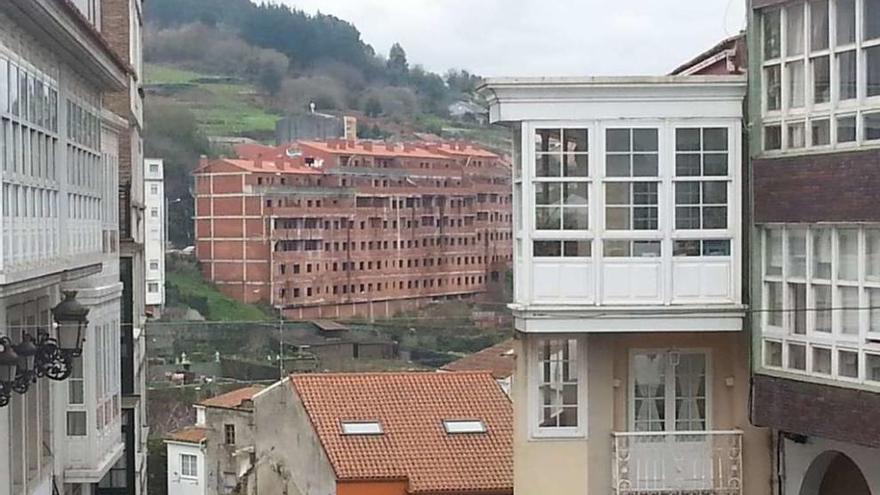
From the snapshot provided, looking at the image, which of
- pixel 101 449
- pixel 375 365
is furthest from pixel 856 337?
pixel 375 365

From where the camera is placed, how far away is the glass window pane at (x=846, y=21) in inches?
572

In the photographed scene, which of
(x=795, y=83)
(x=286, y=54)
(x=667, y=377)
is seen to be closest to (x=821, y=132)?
(x=795, y=83)

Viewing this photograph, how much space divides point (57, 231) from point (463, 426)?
12.6 metres

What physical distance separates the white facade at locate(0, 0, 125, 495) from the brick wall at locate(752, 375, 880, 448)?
741 cm

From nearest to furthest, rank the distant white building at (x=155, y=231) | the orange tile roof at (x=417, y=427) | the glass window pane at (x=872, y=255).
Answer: the glass window pane at (x=872, y=255) < the orange tile roof at (x=417, y=427) < the distant white building at (x=155, y=231)

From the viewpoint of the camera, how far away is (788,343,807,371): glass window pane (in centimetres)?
1548

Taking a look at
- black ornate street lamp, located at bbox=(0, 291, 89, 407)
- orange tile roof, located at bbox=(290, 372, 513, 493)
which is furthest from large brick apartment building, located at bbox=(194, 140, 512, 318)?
black ornate street lamp, located at bbox=(0, 291, 89, 407)

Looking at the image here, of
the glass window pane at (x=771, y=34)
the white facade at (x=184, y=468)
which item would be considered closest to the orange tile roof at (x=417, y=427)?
the glass window pane at (x=771, y=34)

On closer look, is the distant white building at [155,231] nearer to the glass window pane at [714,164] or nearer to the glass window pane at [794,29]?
the glass window pane at [714,164]

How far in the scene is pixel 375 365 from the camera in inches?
1582

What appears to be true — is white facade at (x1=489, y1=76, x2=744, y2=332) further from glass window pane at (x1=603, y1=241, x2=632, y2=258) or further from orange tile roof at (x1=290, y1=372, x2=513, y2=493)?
orange tile roof at (x1=290, y1=372, x2=513, y2=493)

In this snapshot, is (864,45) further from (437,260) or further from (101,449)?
(437,260)

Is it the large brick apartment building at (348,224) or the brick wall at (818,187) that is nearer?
the brick wall at (818,187)

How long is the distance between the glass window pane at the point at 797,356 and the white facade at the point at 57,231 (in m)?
7.49
